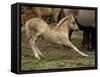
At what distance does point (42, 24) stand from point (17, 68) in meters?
0.49

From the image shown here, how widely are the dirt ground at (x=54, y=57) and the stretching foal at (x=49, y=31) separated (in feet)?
0.13

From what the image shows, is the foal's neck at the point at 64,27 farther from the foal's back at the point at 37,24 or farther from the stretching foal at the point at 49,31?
the foal's back at the point at 37,24

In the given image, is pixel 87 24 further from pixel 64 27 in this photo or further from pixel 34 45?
pixel 34 45

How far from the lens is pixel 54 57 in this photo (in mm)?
2764

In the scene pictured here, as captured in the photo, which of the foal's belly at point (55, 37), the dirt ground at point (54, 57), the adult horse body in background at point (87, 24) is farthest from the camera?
the adult horse body in background at point (87, 24)

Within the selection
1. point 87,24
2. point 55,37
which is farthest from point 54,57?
point 87,24

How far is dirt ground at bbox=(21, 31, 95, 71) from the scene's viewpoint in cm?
263

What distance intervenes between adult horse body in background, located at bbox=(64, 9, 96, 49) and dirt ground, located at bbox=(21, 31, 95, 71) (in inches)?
2.8

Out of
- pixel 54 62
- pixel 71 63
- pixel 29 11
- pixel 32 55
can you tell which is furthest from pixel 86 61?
pixel 29 11

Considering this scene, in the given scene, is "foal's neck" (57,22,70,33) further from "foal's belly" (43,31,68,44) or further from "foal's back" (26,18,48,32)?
"foal's back" (26,18,48,32)

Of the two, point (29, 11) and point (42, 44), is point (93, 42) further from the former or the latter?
point (29, 11)

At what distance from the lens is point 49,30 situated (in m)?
2.76

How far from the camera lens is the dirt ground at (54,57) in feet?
8.64

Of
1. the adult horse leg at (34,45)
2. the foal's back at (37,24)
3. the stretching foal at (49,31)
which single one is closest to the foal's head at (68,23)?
the stretching foal at (49,31)
